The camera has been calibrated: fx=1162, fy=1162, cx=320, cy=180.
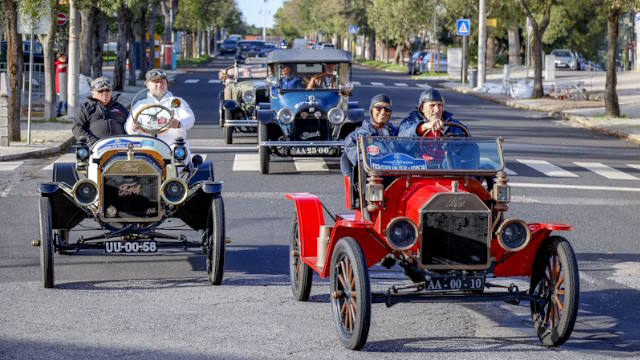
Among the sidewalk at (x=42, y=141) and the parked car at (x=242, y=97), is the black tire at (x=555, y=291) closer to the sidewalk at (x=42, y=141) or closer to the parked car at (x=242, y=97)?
the sidewalk at (x=42, y=141)

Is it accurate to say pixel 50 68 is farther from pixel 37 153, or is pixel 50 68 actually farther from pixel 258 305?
pixel 258 305

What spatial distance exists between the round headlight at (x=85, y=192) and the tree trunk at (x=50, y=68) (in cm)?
1579

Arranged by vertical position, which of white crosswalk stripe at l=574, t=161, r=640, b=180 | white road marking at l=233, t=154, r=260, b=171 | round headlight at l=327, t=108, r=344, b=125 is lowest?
white crosswalk stripe at l=574, t=161, r=640, b=180

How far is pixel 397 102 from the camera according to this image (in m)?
38.1

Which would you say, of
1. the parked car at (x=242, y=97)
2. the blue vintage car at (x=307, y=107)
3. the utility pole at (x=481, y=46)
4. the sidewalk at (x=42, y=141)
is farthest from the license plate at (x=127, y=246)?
the utility pole at (x=481, y=46)

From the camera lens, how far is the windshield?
26.5 feet

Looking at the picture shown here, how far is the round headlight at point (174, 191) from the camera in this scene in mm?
9609

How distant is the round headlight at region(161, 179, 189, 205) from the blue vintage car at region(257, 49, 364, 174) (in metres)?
8.30

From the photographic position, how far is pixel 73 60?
25.9m

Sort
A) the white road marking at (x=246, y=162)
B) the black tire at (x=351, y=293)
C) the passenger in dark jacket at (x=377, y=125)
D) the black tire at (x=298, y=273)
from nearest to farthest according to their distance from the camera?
1. the black tire at (x=351, y=293)
2. the black tire at (x=298, y=273)
3. the passenger in dark jacket at (x=377, y=125)
4. the white road marking at (x=246, y=162)

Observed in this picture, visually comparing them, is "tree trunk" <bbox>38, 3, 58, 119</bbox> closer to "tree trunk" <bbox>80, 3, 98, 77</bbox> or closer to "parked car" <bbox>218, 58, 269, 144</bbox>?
"parked car" <bbox>218, 58, 269, 144</bbox>

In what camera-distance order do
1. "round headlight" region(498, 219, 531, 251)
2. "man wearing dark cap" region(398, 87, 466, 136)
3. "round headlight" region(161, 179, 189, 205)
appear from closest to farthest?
"round headlight" region(498, 219, 531, 251), "man wearing dark cap" region(398, 87, 466, 136), "round headlight" region(161, 179, 189, 205)

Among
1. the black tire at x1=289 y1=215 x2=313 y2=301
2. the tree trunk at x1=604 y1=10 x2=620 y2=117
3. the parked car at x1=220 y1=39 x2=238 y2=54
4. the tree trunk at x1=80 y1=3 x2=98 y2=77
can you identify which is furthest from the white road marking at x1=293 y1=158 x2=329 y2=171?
the parked car at x1=220 y1=39 x2=238 y2=54

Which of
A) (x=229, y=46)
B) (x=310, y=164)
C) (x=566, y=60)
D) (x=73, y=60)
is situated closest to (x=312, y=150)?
(x=310, y=164)
